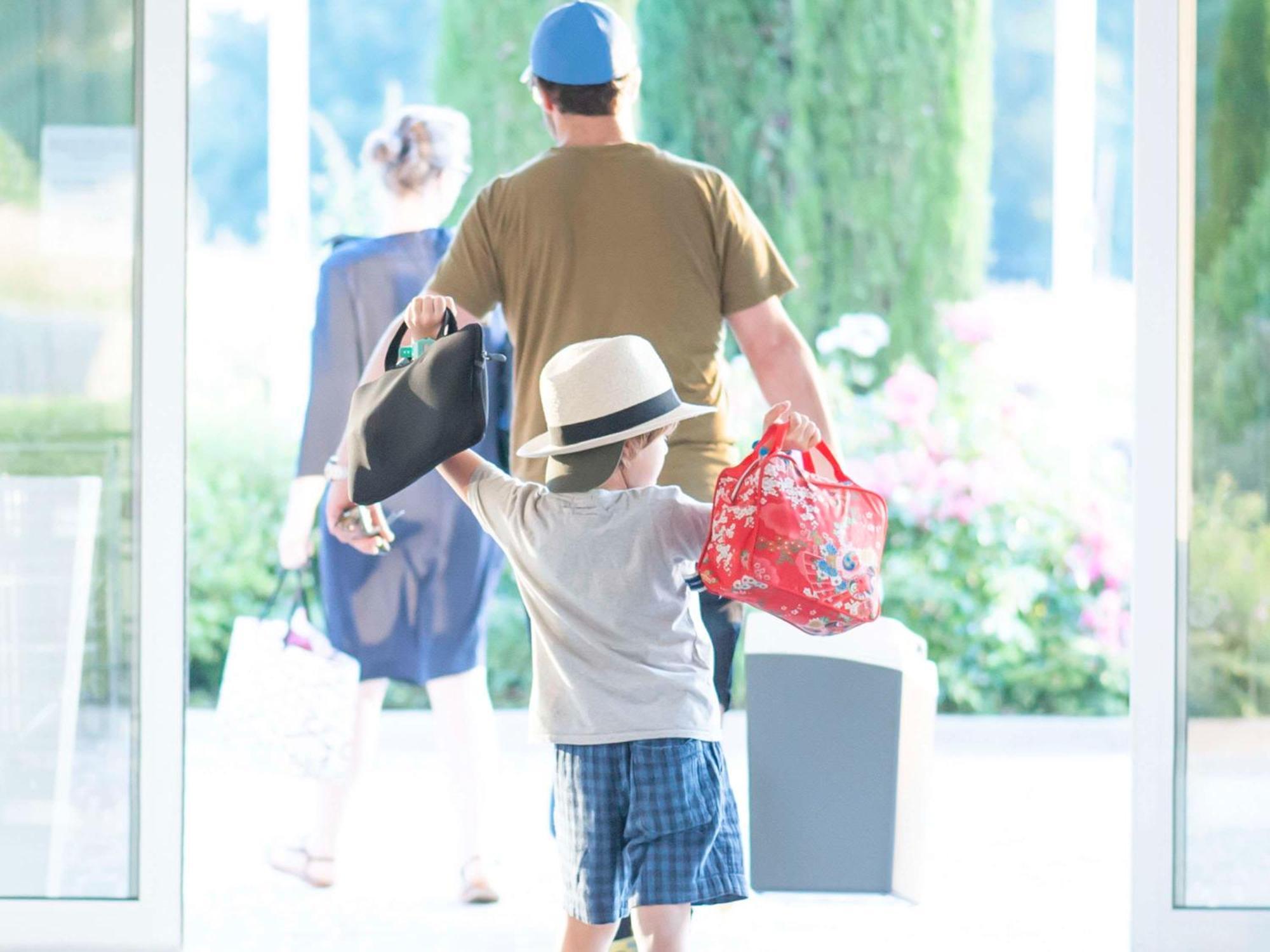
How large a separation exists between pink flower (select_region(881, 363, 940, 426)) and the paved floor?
107cm

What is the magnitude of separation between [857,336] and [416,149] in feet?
7.79

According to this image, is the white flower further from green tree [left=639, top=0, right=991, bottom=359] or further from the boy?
the boy

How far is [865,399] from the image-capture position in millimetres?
5641

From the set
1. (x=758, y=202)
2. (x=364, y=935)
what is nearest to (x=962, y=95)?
(x=758, y=202)

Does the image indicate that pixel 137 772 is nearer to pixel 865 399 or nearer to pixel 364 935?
pixel 364 935

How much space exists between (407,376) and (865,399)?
11.6 feet

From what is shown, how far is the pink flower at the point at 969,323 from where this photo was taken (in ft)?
18.4

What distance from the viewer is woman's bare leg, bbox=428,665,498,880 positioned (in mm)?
Answer: 3434

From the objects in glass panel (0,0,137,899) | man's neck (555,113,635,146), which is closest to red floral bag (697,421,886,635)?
man's neck (555,113,635,146)

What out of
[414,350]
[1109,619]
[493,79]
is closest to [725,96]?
[493,79]

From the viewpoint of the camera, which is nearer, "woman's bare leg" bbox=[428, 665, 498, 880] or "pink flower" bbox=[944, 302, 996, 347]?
"woman's bare leg" bbox=[428, 665, 498, 880]

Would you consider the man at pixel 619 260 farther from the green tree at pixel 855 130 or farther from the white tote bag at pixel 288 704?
the green tree at pixel 855 130

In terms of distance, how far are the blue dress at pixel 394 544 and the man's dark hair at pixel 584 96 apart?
0.97m

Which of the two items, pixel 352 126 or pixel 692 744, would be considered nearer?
pixel 692 744
